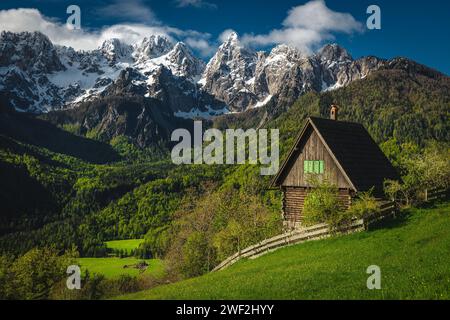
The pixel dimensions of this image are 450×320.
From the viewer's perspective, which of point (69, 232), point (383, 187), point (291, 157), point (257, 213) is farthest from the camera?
point (69, 232)

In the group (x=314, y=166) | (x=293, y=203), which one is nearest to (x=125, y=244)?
(x=293, y=203)

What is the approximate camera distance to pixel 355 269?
22969 millimetres

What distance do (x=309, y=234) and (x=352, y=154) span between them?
9.45 m

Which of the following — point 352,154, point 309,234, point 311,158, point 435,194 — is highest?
point 352,154

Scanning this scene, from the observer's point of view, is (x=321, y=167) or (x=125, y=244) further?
(x=125, y=244)

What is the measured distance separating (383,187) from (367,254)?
49.1ft

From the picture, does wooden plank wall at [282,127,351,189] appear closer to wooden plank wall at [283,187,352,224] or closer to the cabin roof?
the cabin roof

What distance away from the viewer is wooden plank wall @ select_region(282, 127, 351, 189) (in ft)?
126

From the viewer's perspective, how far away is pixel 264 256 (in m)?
35.3

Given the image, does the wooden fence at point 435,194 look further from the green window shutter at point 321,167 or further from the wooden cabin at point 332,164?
the green window shutter at point 321,167
